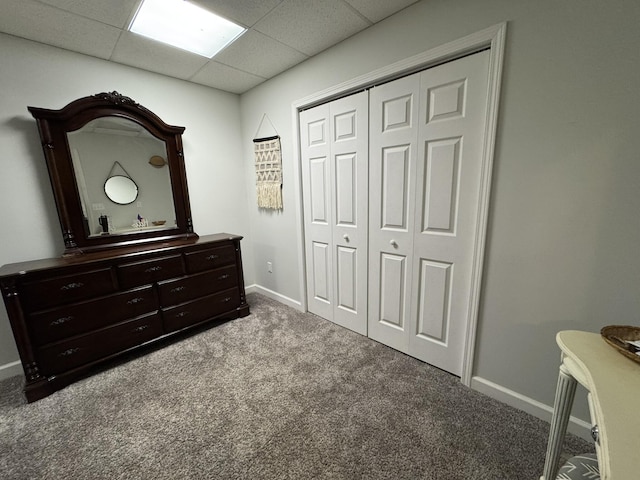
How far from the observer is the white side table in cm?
53

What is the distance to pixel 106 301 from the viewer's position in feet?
6.30

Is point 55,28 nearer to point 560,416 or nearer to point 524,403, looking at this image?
point 560,416

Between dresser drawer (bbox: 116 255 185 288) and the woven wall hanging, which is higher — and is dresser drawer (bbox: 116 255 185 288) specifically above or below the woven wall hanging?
below

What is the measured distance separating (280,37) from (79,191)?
6.47 feet

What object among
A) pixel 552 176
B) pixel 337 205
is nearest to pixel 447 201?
pixel 552 176

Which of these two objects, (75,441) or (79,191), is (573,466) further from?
(79,191)

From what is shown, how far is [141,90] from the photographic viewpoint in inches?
92.4

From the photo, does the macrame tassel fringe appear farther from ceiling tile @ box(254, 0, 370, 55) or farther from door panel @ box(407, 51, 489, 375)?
door panel @ box(407, 51, 489, 375)

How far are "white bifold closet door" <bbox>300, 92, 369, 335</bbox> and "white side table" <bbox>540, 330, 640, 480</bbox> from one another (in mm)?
1391

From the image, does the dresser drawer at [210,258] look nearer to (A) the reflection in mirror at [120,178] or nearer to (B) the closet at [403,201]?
(A) the reflection in mirror at [120,178]

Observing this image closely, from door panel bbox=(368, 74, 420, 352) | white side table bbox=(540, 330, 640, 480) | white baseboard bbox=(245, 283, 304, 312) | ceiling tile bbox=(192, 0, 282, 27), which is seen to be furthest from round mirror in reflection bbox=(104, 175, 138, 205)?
white side table bbox=(540, 330, 640, 480)

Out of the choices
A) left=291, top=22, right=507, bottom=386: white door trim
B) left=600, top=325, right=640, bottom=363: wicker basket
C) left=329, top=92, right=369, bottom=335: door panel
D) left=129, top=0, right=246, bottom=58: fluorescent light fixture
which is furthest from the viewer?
left=329, top=92, right=369, bottom=335: door panel

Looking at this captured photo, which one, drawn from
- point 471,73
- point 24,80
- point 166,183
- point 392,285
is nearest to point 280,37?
point 471,73

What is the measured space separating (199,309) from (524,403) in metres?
2.51
